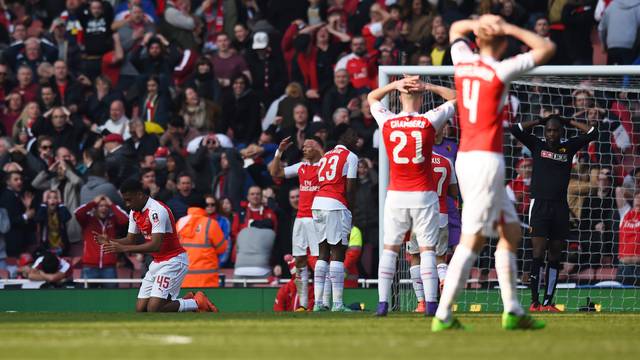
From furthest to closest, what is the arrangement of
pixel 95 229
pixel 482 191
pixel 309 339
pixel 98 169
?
pixel 98 169, pixel 95 229, pixel 482 191, pixel 309 339

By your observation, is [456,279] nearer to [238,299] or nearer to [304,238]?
[304,238]

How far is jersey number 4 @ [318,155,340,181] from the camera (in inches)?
701

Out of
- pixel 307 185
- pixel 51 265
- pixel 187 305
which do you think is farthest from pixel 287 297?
pixel 51 265

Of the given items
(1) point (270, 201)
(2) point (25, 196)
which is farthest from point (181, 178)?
(2) point (25, 196)

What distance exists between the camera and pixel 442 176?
1730 cm

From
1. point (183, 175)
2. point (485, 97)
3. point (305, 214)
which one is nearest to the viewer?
point (485, 97)

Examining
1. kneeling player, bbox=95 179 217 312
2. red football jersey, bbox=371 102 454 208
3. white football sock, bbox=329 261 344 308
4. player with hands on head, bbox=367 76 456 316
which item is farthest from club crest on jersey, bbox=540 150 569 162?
kneeling player, bbox=95 179 217 312

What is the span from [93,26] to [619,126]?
1093 cm

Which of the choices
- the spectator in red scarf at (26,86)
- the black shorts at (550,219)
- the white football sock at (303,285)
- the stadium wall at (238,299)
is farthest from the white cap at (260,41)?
the black shorts at (550,219)

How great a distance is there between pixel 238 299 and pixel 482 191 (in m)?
9.35

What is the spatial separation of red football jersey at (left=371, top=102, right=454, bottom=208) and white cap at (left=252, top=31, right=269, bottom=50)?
11.4 meters

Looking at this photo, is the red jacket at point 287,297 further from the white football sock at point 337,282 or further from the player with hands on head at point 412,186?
the player with hands on head at point 412,186

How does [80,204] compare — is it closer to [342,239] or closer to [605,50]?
[342,239]

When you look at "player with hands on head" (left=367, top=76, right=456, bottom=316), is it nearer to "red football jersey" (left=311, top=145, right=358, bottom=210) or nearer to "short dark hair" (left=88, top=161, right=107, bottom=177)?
"red football jersey" (left=311, top=145, right=358, bottom=210)
